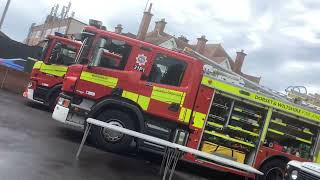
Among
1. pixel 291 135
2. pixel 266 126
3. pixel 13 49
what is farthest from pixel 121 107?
pixel 13 49

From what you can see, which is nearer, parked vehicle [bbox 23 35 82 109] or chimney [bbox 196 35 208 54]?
parked vehicle [bbox 23 35 82 109]

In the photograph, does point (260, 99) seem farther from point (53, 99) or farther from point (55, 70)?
point (53, 99)

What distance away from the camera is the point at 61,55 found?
16547 millimetres

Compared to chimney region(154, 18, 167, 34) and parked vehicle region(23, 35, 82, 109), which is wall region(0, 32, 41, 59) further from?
chimney region(154, 18, 167, 34)

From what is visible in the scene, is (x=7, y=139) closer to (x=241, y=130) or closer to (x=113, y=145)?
(x=113, y=145)

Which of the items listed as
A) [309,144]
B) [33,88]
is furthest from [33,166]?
[33,88]

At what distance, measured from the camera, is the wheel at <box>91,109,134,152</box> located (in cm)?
1088

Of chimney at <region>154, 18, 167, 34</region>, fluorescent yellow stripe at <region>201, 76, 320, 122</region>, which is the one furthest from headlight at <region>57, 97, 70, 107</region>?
chimney at <region>154, 18, 167, 34</region>

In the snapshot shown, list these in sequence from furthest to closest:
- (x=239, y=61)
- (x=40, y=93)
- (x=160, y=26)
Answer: (x=160, y=26) < (x=239, y=61) < (x=40, y=93)

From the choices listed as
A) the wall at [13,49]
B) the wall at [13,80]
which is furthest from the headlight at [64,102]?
the wall at [13,49]

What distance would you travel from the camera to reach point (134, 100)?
10.9m

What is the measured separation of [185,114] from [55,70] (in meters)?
7.11

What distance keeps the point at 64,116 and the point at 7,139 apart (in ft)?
5.72

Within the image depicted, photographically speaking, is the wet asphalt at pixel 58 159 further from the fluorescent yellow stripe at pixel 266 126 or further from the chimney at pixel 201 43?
the chimney at pixel 201 43
